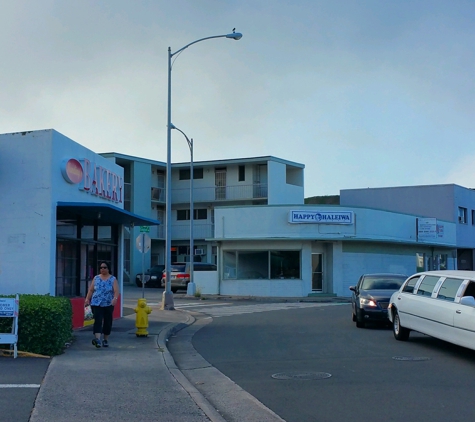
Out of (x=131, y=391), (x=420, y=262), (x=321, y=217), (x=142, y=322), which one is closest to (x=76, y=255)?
(x=142, y=322)

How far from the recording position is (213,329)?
58.4 feet

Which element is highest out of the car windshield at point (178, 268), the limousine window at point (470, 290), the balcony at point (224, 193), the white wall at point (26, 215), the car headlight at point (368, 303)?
the balcony at point (224, 193)

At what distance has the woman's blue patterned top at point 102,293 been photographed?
1263 cm

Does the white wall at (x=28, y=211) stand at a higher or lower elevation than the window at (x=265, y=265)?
higher

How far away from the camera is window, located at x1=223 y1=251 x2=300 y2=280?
1310 inches

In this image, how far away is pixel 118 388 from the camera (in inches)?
343

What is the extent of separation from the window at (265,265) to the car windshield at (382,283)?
1471 cm

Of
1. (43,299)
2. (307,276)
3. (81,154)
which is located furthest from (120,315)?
(307,276)

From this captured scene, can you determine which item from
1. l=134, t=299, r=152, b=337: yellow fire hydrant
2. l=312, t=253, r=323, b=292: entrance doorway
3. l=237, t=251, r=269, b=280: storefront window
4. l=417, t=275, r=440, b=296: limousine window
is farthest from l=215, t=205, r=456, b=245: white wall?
l=417, t=275, r=440, b=296: limousine window

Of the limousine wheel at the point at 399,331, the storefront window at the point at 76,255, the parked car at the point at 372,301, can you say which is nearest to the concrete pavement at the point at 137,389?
the storefront window at the point at 76,255

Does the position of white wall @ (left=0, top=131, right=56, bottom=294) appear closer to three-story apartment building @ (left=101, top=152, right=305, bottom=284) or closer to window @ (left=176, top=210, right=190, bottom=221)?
three-story apartment building @ (left=101, top=152, right=305, bottom=284)

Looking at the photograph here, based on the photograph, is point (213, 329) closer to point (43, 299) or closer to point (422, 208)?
point (43, 299)

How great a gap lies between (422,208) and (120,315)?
Answer: 3543cm

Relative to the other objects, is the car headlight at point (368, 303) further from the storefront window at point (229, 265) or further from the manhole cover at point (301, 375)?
the storefront window at point (229, 265)
